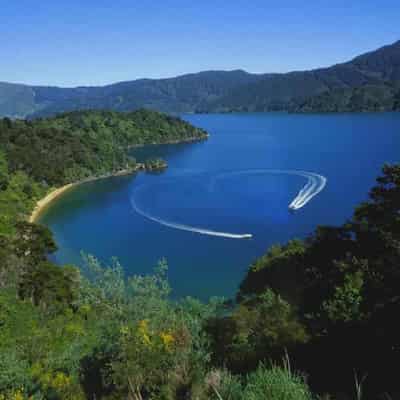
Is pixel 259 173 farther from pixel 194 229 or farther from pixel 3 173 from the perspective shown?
pixel 3 173

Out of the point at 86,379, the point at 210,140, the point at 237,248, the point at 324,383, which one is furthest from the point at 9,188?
the point at 210,140

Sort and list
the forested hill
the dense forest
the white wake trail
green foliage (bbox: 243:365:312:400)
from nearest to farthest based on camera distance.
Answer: green foliage (bbox: 243:365:312:400) → the dense forest → the white wake trail → the forested hill

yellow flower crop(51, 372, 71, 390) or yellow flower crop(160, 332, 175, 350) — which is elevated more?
yellow flower crop(160, 332, 175, 350)

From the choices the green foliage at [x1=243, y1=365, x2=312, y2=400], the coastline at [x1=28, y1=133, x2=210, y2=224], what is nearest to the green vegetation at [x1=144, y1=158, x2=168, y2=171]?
the coastline at [x1=28, y1=133, x2=210, y2=224]

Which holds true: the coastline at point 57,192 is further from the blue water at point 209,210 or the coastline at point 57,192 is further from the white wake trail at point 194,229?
the white wake trail at point 194,229

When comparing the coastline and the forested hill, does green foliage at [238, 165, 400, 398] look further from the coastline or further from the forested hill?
the forested hill

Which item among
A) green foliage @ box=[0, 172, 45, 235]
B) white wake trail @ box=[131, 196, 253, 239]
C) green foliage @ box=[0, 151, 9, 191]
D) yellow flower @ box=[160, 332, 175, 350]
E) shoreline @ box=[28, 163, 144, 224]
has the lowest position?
shoreline @ box=[28, 163, 144, 224]

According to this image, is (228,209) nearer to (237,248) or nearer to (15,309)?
(237,248)
